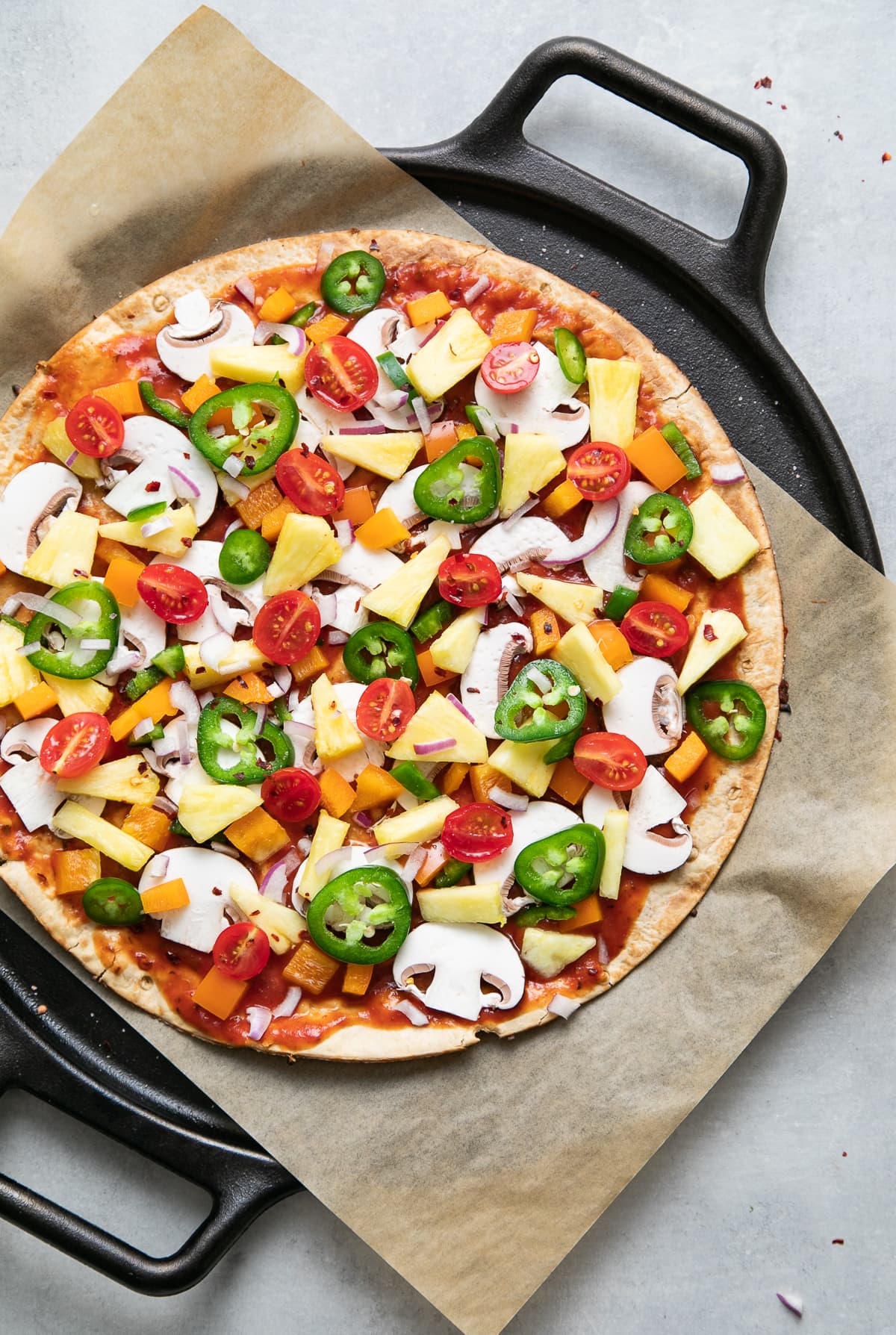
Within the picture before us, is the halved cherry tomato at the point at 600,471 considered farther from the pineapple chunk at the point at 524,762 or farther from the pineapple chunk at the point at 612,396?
the pineapple chunk at the point at 524,762

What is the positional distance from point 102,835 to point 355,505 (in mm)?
1578

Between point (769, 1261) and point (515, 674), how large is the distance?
2.71m

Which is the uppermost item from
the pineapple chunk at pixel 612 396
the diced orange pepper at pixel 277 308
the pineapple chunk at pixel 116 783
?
the pineapple chunk at pixel 612 396

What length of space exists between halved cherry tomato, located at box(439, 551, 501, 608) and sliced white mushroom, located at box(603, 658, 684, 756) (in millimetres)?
591

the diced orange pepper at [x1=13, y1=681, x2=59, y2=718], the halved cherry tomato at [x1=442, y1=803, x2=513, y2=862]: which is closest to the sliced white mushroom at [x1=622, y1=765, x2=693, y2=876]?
the halved cherry tomato at [x1=442, y1=803, x2=513, y2=862]

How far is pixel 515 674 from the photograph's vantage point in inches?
163

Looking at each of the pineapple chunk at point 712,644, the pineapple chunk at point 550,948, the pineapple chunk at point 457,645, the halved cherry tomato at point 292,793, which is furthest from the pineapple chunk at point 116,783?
the pineapple chunk at point 712,644

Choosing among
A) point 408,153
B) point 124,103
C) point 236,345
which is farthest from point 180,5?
point 236,345

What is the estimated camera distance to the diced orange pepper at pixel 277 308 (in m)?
4.14

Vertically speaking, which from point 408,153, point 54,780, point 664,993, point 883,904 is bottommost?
point 54,780

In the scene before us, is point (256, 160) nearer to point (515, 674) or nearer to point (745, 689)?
point (515, 674)

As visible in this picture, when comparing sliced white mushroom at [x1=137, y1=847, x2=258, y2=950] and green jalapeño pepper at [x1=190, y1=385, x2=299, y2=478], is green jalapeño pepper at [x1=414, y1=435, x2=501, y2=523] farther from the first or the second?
sliced white mushroom at [x1=137, y1=847, x2=258, y2=950]

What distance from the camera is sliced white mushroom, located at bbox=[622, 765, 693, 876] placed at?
409 centimetres

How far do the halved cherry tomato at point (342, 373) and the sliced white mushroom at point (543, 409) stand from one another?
1.42ft
